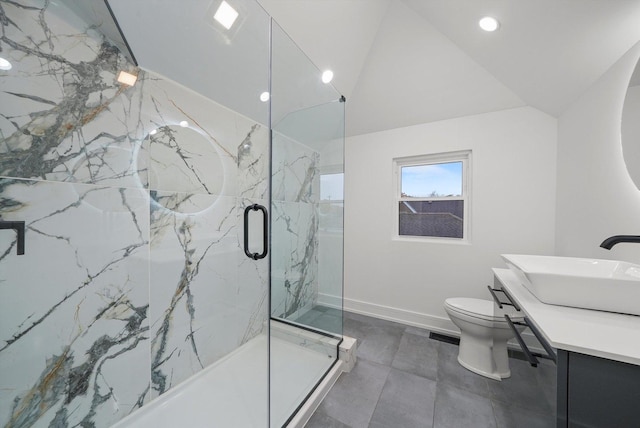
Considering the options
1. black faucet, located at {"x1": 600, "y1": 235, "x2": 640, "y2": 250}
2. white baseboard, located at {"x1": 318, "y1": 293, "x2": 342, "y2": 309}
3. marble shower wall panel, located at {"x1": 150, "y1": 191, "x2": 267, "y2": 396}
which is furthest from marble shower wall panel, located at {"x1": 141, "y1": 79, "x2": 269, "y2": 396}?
black faucet, located at {"x1": 600, "y1": 235, "x2": 640, "y2": 250}

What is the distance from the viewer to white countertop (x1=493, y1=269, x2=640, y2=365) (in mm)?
633

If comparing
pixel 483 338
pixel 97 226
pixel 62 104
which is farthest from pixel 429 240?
pixel 62 104

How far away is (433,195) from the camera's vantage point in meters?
2.47

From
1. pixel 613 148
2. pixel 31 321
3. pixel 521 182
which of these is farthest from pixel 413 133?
pixel 31 321

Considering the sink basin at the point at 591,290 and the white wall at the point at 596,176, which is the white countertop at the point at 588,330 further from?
the white wall at the point at 596,176

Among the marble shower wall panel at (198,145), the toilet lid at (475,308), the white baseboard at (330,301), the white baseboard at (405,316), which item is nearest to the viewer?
the marble shower wall panel at (198,145)

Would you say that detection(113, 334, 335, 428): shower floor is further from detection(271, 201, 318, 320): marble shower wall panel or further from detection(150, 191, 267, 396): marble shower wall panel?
detection(271, 201, 318, 320): marble shower wall panel

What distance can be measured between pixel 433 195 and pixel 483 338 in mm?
1321

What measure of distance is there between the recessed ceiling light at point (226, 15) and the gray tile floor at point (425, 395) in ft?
7.27

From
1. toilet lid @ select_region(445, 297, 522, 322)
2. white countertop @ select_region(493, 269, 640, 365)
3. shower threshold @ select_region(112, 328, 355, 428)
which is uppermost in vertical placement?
white countertop @ select_region(493, 269, 640, 365)

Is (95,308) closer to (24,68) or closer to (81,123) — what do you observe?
(81,123)

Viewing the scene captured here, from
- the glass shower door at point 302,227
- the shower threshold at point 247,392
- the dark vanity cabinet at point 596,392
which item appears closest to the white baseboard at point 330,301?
the glass shower door at point 302,227

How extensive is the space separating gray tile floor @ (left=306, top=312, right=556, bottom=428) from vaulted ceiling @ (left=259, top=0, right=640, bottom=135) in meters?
1.71

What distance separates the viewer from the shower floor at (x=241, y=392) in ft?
4.19
